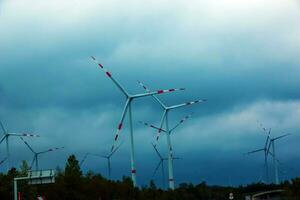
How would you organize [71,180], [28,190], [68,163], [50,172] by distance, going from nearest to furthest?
1. [50,172]
2. [28,190]
3. [71,180]
4. [68,163]

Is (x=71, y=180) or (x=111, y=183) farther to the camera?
(x=111, y=183)

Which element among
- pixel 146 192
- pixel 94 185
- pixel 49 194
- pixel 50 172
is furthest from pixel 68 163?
pixel 50 172

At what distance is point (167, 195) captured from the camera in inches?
6181

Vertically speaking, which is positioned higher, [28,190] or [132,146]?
[132,146]

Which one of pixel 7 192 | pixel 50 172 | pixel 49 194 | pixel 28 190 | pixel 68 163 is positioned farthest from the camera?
pixel 68 163

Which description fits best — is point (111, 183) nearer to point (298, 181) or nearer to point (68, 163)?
point (68, 163)

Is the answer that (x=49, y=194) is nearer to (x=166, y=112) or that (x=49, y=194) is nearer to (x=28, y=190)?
(x=28, y=190)

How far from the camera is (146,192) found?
548 feet

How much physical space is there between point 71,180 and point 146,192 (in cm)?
4588

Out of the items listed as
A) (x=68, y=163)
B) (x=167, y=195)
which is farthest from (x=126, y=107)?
(x=167, y=195)

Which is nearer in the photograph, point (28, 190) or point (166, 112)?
point (28, 190)

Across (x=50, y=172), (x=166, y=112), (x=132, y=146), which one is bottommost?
(x=50, y=172)

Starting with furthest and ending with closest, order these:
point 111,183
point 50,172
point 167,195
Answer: point 167,195
point 111,183
point 50,172

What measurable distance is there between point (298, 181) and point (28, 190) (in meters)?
62.0
